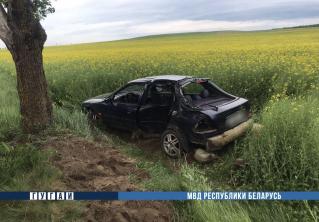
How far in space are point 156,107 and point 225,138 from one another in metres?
1.82

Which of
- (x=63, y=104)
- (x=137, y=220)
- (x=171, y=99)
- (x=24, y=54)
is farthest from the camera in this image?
(x=63, y=104)

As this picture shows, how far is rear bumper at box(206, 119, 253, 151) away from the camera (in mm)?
7035

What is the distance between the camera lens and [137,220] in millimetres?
4500

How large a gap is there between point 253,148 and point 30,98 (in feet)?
14.9

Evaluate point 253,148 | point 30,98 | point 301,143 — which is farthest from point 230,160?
point 30,98

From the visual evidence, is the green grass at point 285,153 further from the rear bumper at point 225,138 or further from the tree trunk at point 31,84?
the tree trunk at point 31,84

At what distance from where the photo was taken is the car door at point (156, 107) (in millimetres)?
8172

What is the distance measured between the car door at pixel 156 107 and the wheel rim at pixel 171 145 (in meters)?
0.55

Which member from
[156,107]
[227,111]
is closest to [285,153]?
[227,111]

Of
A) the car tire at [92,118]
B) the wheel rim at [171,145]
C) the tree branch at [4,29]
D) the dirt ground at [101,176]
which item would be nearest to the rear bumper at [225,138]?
the wheel rim at [171,145]

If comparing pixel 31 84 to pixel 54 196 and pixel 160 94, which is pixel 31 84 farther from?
pixel 54 196

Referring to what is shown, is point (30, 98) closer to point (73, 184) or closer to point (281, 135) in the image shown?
point (73, 184)

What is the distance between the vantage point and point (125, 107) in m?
8.94

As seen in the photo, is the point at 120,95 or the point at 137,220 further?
the point at 120,95
